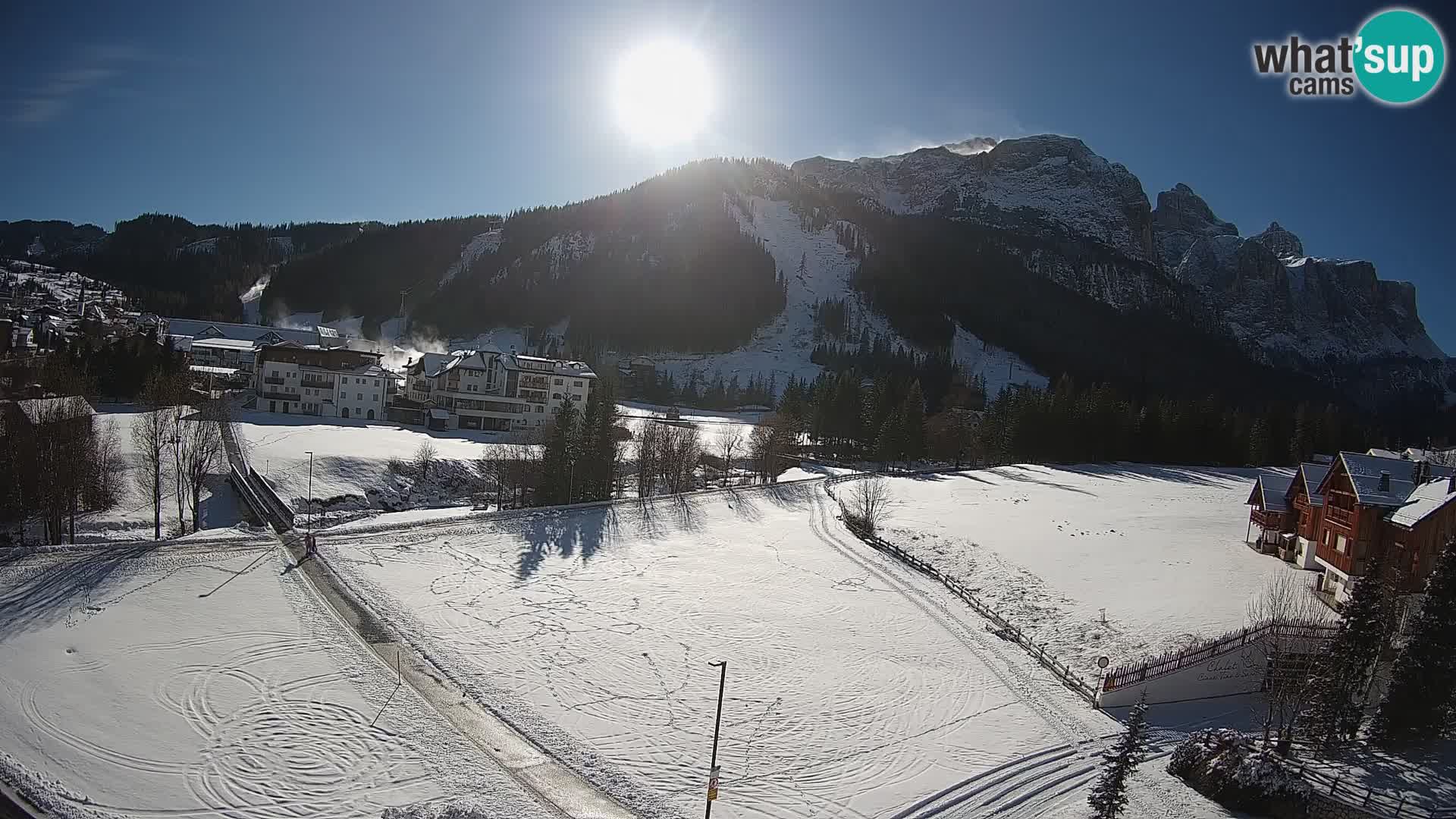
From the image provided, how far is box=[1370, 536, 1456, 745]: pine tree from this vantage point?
21141mm

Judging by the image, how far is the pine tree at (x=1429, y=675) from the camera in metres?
21.1

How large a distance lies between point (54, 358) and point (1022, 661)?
7860cm

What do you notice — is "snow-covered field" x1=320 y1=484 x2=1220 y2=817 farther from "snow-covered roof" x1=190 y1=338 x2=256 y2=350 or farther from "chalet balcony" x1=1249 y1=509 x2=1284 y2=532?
"snow-covered roof" x1=190 y1=338 x2=256 y2=350

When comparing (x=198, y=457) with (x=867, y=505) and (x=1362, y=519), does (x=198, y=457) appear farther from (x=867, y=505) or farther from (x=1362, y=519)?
(x=1362, y=519)

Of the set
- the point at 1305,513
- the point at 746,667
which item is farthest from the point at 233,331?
the point at 1305,513

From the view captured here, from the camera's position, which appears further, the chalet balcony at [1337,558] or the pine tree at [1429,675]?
the chalet balcony at [1337,558]

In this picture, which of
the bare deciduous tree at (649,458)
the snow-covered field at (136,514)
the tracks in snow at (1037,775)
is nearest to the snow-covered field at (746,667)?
the tracks in snow at (1037,775)

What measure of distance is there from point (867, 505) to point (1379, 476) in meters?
27.5

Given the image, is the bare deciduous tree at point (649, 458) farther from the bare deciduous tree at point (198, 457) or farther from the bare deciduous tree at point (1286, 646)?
the bare deciduous tree at point (1286, 646)

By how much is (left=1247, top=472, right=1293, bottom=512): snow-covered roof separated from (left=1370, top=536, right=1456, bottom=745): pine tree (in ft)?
64.6

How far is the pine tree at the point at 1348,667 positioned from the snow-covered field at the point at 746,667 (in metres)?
6.01

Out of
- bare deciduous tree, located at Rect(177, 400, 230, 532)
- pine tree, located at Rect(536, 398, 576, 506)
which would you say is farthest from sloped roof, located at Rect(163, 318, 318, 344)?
pine tree, located at Rect(536, 398, 576, 506)

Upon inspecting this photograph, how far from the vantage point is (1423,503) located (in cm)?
2975

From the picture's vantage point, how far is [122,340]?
71.2 m
